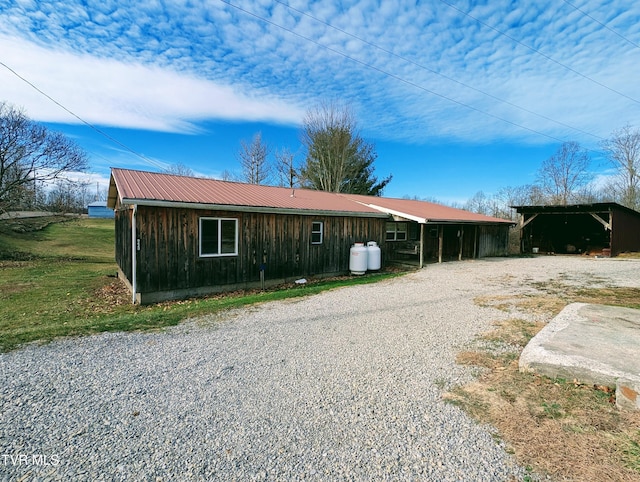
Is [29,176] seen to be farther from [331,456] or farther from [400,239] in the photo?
[331,456]

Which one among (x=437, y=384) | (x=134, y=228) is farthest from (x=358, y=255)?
(x=437, y=384)

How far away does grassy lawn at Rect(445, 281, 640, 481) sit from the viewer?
2.40 metres

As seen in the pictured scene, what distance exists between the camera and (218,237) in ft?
32.1

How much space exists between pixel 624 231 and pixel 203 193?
2415 centimetres

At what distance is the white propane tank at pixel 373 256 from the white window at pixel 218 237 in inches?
214

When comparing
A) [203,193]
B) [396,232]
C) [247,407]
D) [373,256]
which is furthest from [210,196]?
[396,232]

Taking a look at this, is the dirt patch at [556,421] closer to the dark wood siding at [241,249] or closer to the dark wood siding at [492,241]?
the dark wood siding at [241,249]

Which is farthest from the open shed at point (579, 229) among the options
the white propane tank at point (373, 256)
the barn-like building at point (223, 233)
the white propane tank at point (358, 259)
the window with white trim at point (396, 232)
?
the white propane tank at point (358, 259)

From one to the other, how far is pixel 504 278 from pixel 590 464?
10.1 meters

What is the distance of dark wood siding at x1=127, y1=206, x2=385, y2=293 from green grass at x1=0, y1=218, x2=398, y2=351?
667mm

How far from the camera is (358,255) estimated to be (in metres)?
12.7

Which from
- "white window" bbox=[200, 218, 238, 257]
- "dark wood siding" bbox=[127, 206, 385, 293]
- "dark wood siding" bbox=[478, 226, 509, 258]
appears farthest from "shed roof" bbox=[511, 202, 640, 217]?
"white window" bbox=[200, 218, 238, 257]

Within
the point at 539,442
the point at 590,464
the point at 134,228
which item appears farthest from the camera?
the point at 134,228

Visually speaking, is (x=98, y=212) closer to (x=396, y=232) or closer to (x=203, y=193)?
(x=203, y=193)
